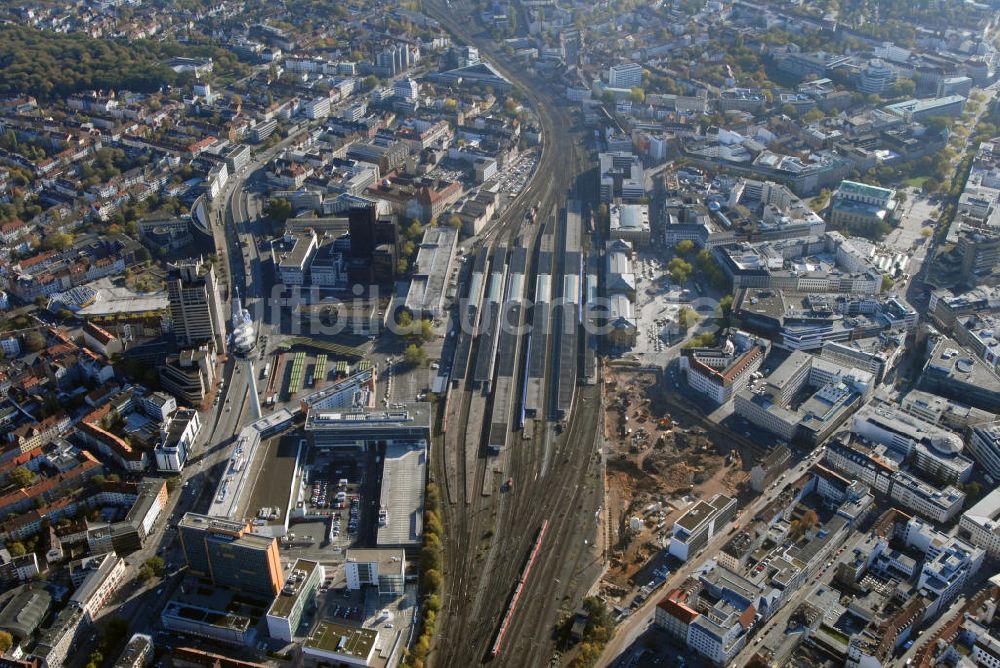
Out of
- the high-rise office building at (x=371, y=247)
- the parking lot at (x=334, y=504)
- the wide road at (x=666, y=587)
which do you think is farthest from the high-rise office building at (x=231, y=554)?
the high-rise office building at (x=371, y=247)

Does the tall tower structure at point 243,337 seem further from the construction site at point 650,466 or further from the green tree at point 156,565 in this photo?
the construction site at point 650,466

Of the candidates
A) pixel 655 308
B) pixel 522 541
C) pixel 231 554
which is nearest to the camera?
pixel 231 554

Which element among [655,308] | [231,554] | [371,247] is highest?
[371,247]

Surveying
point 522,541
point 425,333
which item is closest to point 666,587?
point 522,541

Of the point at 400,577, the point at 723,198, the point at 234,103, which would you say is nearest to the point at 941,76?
the point at 723,198

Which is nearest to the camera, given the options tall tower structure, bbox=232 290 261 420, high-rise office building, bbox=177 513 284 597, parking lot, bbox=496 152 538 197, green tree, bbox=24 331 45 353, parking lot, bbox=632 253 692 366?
high-rise office building, bbox=177 513 284 597

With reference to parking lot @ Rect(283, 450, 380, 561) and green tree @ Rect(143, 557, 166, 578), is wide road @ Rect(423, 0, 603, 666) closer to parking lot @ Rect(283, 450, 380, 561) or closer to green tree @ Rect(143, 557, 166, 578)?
parking lot @ Rect(283, 450, 380, 561)

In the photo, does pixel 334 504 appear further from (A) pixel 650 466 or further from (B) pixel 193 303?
(B) pixel 193 303

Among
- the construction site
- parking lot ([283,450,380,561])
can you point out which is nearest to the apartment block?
the construction site
